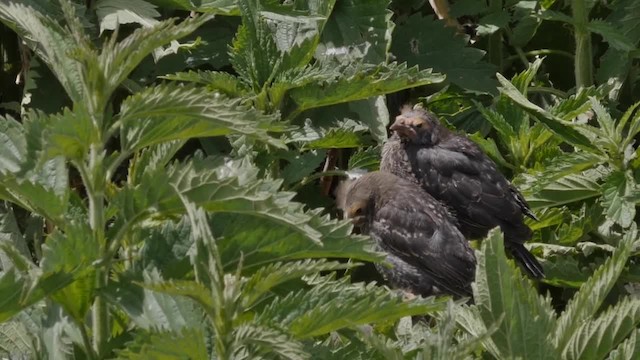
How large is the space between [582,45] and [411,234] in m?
0.87

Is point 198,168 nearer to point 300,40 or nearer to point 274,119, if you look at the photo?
point 274,119

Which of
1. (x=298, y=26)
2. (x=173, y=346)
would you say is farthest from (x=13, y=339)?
(x=298, y=26)

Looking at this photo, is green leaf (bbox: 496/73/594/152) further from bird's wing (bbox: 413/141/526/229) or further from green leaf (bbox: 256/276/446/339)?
green leaf (bbox: 256/276/446/339)

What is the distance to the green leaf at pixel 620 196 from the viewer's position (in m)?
3.46

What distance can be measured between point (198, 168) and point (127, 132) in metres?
0.11

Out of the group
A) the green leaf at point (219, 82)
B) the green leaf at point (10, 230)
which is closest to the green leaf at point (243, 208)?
the green leaf at point (10, 230)

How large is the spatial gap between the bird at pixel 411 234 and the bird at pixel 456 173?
0.31 feet

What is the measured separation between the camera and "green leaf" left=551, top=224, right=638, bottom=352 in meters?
1.74

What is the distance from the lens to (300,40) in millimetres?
3365

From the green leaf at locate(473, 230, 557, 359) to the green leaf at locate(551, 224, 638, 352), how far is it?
45 millimetres

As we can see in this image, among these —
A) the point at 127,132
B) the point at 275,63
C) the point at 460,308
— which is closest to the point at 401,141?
the point at 275,63

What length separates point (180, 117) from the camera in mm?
1550

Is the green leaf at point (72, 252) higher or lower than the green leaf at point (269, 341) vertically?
higher

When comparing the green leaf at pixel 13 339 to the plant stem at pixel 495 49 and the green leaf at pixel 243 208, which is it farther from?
the plant stem at pixel 495 49
